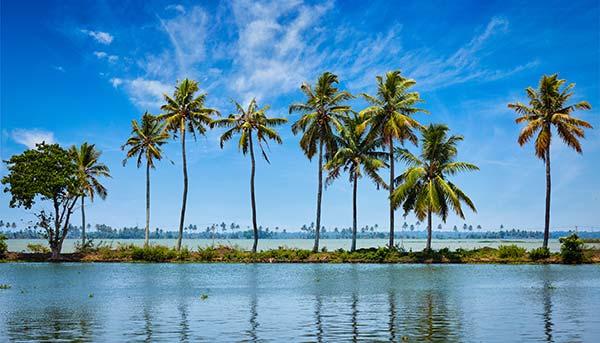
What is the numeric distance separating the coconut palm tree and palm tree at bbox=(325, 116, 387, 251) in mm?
1700

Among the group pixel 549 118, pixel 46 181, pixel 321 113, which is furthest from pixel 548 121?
pixel 46 181

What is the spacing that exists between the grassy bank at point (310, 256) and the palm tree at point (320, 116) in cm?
394

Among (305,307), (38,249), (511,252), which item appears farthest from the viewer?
(38,249)

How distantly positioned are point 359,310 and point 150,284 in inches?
737

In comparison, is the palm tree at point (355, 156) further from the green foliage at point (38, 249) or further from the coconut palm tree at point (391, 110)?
the green foliage at point (38, 249)

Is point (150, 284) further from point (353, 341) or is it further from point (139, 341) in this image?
point (353, 341)

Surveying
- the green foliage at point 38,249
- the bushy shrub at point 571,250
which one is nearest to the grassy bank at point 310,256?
the bushy shrub at point 571,250

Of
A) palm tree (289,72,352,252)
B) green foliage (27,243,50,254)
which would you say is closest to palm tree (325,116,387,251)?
palm tree (289,72,352,252)

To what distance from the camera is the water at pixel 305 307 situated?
21.1 metres

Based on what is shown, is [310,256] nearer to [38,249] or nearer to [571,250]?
[571,250]

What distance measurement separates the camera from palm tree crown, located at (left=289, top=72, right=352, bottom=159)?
2660 inches

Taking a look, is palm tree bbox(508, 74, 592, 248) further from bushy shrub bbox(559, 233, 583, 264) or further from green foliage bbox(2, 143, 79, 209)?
green foliage bbox(2, 143, 79, 209)

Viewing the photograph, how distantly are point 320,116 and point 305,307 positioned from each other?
41.4 meters

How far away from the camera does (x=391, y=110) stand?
64750mm
